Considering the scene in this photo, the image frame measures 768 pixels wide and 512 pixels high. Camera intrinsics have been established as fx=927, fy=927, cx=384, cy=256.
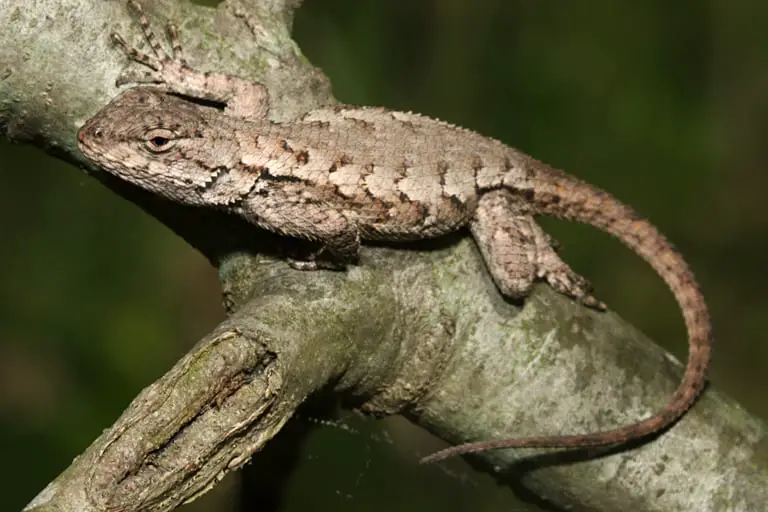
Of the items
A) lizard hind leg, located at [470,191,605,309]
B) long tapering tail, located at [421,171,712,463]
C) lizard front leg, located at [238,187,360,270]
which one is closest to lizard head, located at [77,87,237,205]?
lizard front leg, located at [238,187,360,270]

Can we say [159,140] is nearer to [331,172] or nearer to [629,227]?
[331,172]

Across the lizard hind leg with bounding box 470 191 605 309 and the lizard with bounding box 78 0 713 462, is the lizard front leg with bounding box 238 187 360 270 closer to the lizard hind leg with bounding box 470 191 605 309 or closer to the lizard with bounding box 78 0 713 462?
the lizard with bounding box 78 0 713 462

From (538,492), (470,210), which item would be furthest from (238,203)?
(538,492)

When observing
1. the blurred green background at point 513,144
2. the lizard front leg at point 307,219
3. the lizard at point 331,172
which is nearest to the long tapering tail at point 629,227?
the lizard at point 331,172

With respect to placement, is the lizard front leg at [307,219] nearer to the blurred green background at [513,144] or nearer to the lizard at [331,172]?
the lizard at [331,172]

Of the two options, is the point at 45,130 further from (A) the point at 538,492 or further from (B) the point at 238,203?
(A) the point at 538,492

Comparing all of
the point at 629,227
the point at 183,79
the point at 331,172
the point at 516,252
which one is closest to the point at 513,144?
the point at 629,227
